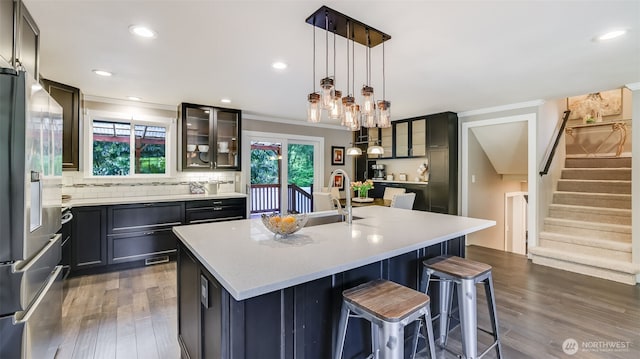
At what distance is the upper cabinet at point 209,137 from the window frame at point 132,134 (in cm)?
25

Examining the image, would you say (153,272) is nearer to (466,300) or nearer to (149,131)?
(149,131)

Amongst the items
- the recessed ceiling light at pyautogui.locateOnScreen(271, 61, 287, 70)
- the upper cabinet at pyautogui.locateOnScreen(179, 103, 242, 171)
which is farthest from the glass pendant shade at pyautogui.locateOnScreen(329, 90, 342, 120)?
the upper cabinet at pyautogui.locateOnScreen(179, 103, 242, 171)

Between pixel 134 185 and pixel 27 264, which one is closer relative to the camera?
pixel 27 264

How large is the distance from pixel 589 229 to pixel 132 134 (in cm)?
681

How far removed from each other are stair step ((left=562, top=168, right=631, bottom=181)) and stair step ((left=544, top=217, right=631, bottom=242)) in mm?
1345

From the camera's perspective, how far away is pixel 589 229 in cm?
416

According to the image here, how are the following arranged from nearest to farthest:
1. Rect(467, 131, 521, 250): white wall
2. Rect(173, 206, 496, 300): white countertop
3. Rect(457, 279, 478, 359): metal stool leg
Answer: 1. Rect(173, 206, 496, 300): white countertop
2. Rect(457, 279, 478, 359): metal stool leg
3. Rect(467, 131, 521, 250): white wall

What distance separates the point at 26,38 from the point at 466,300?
3.15 m

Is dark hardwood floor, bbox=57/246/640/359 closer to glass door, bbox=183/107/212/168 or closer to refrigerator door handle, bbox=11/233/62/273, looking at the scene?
refrigerator door handle, bbox=11/233/62/273

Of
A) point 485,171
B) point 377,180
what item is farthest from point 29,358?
point 485,171

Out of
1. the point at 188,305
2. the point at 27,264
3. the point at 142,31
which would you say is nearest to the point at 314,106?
the point at 142,31

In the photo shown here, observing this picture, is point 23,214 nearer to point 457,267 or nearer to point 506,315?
point 457,267

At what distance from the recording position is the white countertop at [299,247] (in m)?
1.17

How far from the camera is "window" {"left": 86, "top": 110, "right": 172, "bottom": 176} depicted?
4172 millimetres
